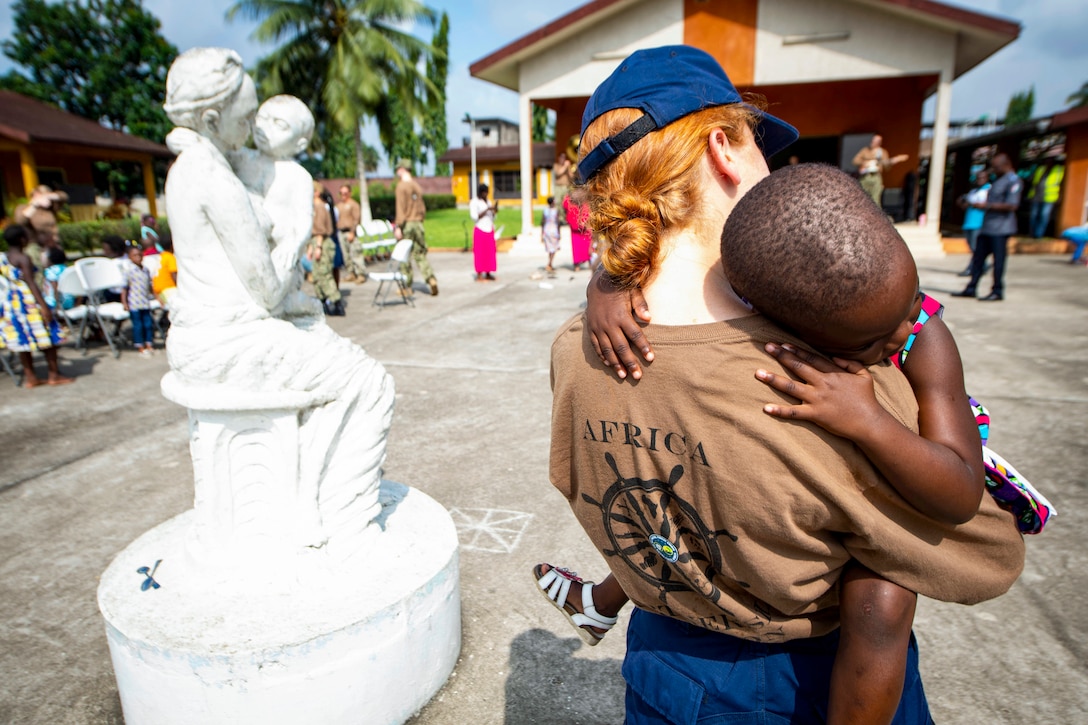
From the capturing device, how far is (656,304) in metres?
1.04

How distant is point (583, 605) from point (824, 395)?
1000mm

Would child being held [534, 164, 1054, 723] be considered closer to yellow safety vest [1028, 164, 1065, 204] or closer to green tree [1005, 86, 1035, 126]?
yellow safety vest [1028, 164, 1065, 204]

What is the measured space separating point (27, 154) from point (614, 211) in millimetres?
24154

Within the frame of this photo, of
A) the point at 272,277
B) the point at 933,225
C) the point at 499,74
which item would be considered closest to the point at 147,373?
the point at 272,277

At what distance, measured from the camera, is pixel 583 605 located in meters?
1.66

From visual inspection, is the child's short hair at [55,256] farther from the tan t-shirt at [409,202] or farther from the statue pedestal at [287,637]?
the statue pedestal at [287,637]

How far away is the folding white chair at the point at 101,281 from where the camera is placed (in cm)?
736

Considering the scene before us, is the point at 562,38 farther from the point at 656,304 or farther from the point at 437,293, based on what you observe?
the point at 656,304

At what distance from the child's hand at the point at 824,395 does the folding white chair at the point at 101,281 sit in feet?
27.6

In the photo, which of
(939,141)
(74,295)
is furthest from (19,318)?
(939,141)

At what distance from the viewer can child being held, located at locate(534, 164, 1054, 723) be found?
86 centimetres

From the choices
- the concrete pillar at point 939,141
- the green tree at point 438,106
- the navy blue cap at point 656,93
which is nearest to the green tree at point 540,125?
the green tree at point 438,106

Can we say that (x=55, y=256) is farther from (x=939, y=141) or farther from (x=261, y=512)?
(x=939, y=141)

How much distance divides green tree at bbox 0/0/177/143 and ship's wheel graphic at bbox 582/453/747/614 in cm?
4361
